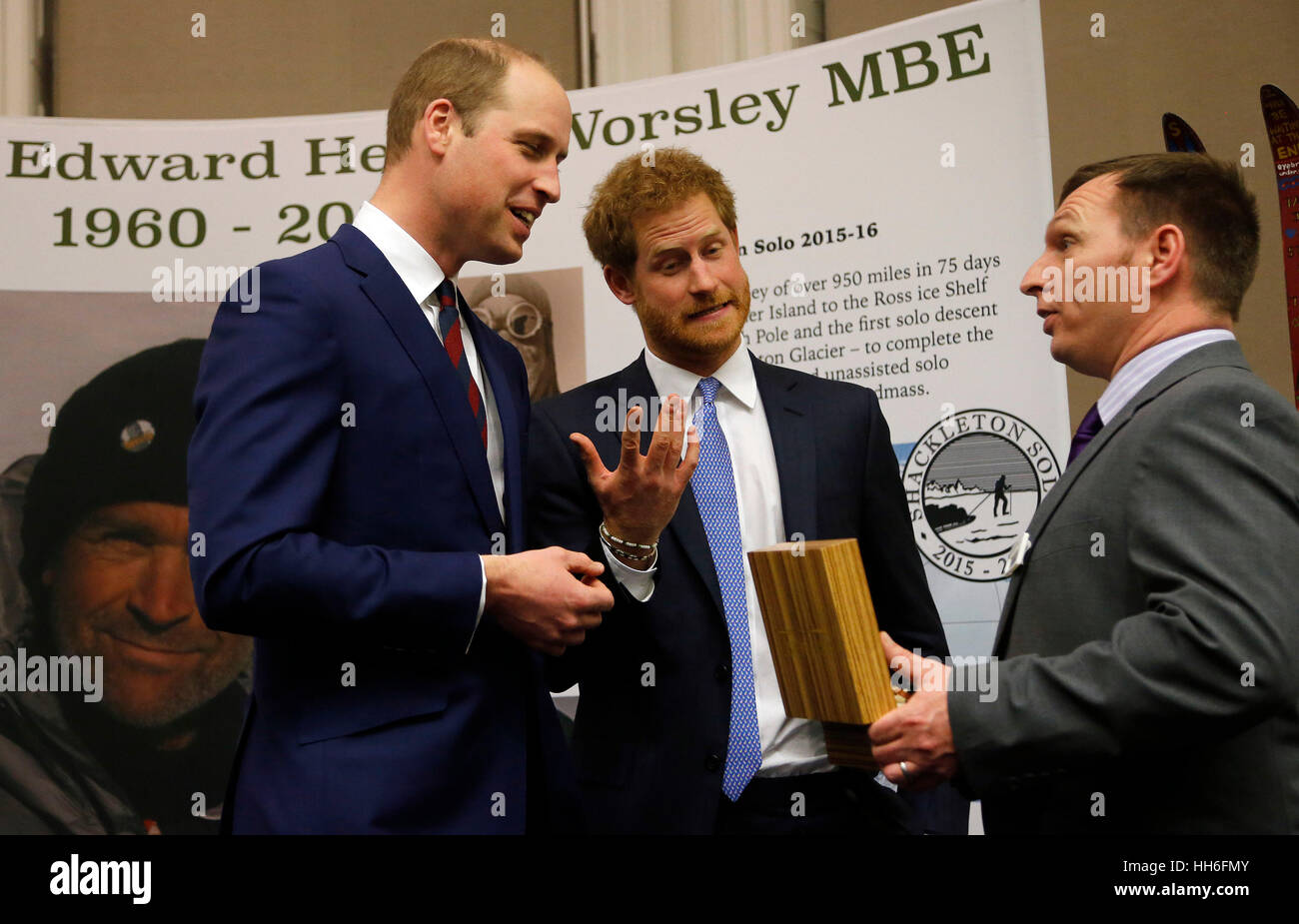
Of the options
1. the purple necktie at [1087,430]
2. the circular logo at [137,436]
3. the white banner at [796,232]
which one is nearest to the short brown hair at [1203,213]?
the purple necktie at [1087,430]

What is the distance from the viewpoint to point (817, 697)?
81.9 inches

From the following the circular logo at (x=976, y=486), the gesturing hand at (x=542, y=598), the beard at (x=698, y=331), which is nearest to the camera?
the gesturing hand at (x=542, y=598)

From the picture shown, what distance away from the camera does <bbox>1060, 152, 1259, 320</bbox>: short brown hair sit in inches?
82.2

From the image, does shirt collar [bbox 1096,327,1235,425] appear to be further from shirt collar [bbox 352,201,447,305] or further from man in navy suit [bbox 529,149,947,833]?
shirt collar [bbox 352,201,447,305]

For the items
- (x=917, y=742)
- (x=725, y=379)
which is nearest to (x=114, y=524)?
(x=725, y=379)

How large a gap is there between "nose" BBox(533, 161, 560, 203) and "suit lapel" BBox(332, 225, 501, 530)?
36cm

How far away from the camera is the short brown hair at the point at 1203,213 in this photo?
2088mm

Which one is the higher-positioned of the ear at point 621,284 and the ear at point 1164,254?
the ear at point 621,284

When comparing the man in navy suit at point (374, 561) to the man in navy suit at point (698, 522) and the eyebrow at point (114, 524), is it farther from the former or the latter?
the eyebrow at point (114, 524)

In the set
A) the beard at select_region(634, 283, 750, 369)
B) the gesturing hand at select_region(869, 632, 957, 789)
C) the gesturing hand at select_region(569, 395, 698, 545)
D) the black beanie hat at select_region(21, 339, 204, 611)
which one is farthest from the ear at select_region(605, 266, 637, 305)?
the black beanie hat at select_region(21, 339, 204, 611)

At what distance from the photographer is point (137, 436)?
4.70 metres

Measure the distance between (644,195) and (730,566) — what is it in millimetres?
894

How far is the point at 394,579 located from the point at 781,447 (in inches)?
43.0
